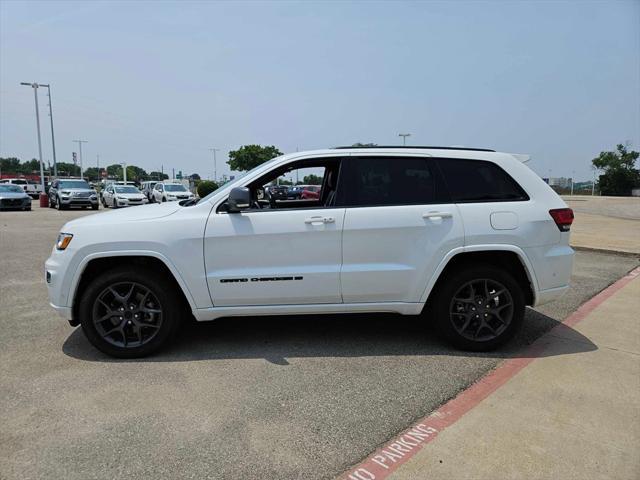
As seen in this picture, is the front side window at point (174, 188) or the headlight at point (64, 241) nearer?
the headlight at point (64, 241)

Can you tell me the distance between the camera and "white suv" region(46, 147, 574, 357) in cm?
394

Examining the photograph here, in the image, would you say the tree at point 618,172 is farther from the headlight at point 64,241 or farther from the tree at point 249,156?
the headlight at point 64,241

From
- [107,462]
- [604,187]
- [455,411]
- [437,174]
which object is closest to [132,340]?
[107,462]

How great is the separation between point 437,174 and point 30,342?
4.27 metres

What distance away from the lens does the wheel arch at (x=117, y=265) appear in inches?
154

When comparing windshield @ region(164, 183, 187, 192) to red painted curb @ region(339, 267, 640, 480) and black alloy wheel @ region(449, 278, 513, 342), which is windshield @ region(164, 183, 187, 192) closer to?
black alloy wheel @ region(449, 278, 513, 342)

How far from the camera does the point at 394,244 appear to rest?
4.02m

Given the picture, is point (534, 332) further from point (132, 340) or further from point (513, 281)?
point (132, 340)

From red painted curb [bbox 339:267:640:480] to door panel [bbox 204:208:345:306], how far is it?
4.55 ft

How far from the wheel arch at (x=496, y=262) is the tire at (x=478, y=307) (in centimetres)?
8

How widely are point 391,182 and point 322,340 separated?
1.67 meters

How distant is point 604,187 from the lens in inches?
2736

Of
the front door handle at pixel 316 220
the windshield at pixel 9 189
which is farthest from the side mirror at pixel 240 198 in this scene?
the windshield at pixel 9 189

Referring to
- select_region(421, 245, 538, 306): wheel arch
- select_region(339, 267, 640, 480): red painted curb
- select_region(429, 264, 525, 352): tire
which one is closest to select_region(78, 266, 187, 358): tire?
select_region(339, 267, 640, 480): red painted curb
